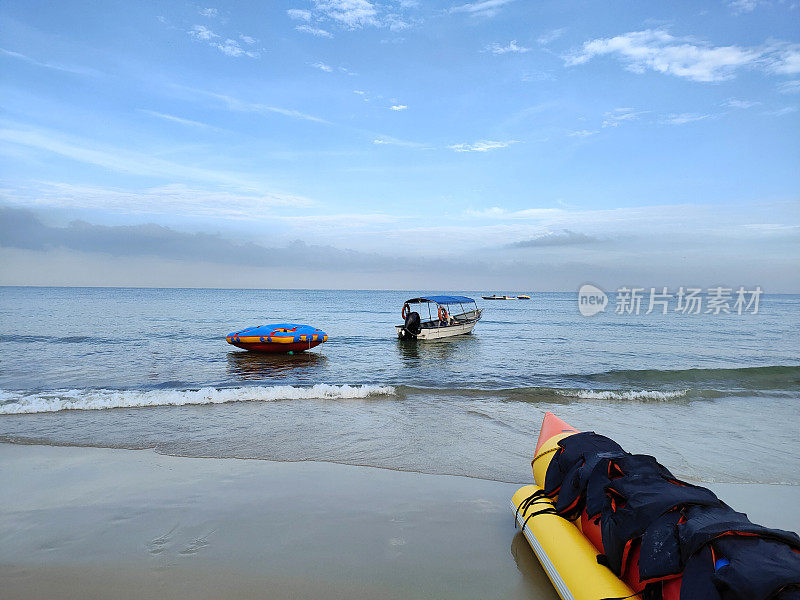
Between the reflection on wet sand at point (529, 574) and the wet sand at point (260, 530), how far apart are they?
1cm

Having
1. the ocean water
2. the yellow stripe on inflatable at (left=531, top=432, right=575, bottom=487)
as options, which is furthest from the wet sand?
the ocean water

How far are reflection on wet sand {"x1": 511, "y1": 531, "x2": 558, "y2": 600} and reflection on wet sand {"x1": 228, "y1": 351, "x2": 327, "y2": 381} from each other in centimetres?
1075

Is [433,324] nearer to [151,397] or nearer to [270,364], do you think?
[270,364]

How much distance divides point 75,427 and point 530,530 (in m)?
7.37

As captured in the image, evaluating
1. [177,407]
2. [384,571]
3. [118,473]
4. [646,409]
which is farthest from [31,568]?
[646,409]

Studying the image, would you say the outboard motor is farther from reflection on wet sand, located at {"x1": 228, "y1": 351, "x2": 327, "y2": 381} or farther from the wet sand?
the wet sand

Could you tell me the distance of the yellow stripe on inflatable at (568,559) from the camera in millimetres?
3027

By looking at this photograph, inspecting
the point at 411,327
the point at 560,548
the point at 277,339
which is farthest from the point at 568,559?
the point at 411,327

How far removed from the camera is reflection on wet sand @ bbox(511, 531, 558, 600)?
3.60 meters

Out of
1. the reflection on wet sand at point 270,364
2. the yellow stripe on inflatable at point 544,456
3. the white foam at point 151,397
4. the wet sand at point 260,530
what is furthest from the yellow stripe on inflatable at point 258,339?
the yellow stripe on inflatable at point 544,456

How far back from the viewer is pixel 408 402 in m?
10.6

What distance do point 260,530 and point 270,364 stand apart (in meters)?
12.6

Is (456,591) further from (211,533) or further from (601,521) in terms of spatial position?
(211,533)

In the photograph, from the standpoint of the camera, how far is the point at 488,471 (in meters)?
6.23
